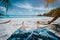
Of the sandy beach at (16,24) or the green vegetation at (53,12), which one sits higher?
the green vegetation at (53,12)

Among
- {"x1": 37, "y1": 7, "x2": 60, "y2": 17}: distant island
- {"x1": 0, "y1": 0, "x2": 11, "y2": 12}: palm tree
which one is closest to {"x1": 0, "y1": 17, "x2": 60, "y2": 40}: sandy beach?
{"x1": 37, "y1": 7, "x2": 60, "y2": 17}: distant island

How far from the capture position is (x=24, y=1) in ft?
5.43

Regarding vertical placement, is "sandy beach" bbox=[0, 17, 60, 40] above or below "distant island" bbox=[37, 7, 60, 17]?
below

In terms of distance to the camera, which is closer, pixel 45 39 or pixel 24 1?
pixel 45 39

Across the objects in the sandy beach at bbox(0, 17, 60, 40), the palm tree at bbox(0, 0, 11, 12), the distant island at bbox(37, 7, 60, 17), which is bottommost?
the sandy beach at bbox(0, 17, 60, 40)

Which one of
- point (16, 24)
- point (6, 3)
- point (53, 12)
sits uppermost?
point (6, 3)

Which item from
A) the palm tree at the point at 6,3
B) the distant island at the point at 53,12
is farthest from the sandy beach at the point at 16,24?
the palm tree at the point at 6,3

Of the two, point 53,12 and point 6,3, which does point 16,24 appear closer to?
point 6,3

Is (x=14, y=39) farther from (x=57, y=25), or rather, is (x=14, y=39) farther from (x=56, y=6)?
(x=56, y=6)

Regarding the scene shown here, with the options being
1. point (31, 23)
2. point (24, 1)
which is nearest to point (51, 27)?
point (31, 23)

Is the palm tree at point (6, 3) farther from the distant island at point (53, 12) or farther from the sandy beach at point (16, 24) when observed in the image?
the distant island at point (53, 12)

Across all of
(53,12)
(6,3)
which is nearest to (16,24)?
(6,3)

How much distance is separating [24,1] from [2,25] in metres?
0.46

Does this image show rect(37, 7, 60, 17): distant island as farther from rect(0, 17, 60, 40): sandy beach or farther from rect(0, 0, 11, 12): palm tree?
rect(0, 0, 11, 12): palm tree
